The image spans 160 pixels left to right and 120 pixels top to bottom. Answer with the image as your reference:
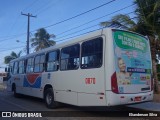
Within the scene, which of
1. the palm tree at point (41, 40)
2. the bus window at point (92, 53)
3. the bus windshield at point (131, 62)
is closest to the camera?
the bus windshield at point (131, 62)

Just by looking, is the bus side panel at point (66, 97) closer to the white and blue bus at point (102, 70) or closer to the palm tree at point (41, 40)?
the white and blue bus at point (102, 70)

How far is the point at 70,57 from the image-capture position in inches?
452

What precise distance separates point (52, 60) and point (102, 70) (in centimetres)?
438

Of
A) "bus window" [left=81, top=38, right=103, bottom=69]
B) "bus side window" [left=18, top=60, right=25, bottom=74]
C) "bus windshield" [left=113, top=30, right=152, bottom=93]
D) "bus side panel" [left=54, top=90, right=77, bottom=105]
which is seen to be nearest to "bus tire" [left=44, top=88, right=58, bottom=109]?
"bus side panel" [left=54, top=90, right=77, bottom=105]

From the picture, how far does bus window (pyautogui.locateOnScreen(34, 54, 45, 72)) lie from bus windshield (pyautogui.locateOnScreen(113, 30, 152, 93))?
5700 mm

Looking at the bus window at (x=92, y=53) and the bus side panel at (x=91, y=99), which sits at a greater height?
the bus window at (x=92, y=53)

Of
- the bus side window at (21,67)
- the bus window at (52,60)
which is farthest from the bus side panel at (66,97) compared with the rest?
the bus side window at (21,67)

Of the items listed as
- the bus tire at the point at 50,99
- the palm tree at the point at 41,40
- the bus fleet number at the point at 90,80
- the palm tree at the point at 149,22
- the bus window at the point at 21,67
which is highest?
the palm tree at the point at 41,40

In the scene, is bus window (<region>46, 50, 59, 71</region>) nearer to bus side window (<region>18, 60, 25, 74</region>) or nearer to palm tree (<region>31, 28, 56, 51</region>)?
bus side window (<region>18, 60, 25, 74</region>)

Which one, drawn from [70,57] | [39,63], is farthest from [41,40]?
[70,57]

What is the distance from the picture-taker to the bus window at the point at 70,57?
11.0m

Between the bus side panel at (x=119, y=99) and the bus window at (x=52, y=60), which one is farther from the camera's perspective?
the bus window at (x=52, y=60)

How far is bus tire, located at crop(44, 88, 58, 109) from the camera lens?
12648 millimetres

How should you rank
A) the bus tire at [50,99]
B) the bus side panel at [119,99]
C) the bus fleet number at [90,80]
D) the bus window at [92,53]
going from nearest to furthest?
the bus side panel at [119,99]
the bus window at [92,53]
the bus fleet number at [90,80]
the bus tire at [50,99]
